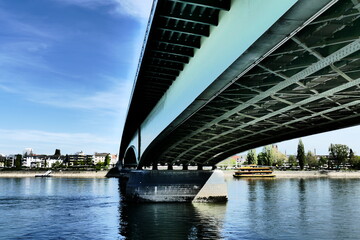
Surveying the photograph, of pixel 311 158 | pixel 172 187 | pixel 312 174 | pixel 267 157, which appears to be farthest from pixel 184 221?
pixel 311 158

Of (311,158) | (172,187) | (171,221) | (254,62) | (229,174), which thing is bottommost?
(229,174)

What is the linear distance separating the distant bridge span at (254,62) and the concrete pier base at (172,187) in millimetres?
13755

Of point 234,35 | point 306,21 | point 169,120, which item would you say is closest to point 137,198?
point 169,120

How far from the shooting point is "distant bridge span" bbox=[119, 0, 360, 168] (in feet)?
31.4

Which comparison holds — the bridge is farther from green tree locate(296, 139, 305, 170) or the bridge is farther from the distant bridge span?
green tree locate(296, 139, 305, 170)

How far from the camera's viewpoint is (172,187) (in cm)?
3950

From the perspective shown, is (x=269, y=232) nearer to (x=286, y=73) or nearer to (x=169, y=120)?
(x=169, y=120)

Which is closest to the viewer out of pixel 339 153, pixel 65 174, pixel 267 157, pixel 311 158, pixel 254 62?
pixel 254 62

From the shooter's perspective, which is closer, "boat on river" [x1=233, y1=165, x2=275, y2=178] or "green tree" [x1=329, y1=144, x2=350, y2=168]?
"boat on river" [x1=233, y1=165, x2=275, y2=178]

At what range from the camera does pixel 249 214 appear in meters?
30.9

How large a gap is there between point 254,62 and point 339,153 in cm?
16441

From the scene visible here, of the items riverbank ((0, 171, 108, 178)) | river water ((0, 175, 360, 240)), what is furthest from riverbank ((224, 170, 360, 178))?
river water ((0, 175, 360, 240))

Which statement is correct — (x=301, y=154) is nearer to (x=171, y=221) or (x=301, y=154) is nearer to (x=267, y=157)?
(x=267, y=157)

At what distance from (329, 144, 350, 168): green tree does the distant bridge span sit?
14742 cm
